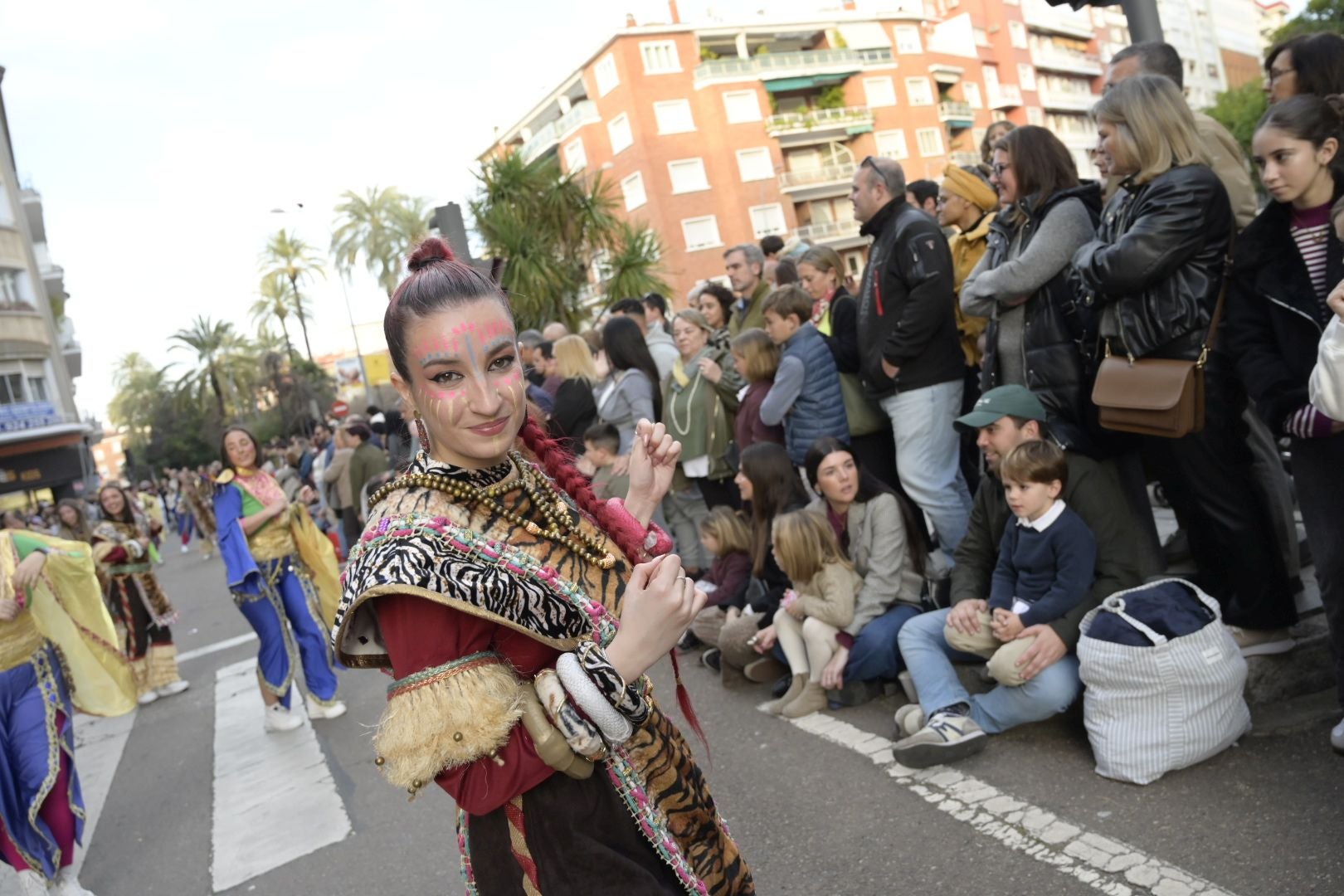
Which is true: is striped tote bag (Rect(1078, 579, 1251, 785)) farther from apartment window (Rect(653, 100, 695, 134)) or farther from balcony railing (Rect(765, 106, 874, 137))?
balcony railing (Rect(765, 106, 874, 137))

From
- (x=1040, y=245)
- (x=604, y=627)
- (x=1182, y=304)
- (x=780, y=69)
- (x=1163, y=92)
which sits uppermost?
(x=780, y=69)

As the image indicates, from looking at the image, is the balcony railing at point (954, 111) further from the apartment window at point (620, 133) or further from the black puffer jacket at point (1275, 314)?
the black puffer jacket at point (1275, 314)

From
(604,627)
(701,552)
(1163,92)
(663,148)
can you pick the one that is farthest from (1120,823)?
(663,148)

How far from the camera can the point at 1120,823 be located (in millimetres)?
3531

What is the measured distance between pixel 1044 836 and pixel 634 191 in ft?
145

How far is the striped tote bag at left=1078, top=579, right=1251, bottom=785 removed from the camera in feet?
12.1

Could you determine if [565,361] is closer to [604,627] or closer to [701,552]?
[701,552]

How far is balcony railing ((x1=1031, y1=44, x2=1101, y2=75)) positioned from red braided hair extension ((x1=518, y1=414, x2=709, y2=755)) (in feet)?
228

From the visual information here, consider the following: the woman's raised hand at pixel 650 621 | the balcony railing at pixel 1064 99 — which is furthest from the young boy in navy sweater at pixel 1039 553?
the balcony railing at pixel 1064 99

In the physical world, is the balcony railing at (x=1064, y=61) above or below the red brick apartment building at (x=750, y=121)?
above

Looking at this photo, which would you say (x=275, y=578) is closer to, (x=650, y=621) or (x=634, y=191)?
(x=650, y=621)

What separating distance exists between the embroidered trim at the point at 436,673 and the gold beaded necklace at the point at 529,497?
307mm

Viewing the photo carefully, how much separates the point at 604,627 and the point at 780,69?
49.4m

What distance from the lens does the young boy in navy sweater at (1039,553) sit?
4.16m
